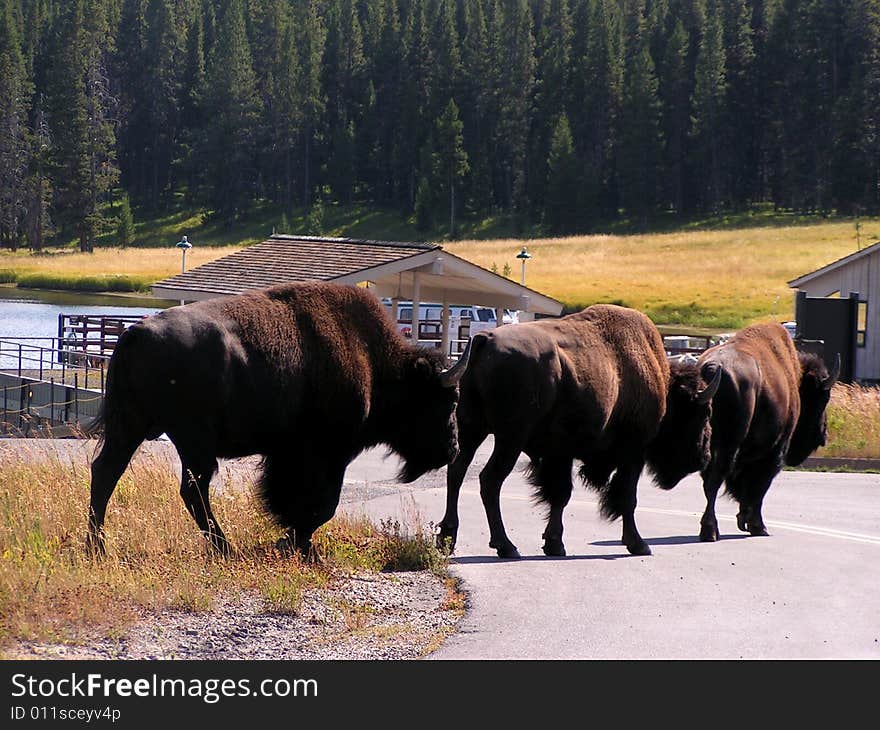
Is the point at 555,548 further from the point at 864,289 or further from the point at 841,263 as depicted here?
the point at 841,263

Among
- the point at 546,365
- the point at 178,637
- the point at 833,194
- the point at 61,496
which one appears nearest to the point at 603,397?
the point at 546,365

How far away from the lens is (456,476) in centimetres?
1205

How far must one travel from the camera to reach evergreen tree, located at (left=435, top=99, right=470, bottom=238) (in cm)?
11550

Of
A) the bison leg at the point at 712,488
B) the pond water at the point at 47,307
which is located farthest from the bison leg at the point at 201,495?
the pond water at the point at 47,307

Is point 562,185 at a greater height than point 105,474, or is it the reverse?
point 562,185

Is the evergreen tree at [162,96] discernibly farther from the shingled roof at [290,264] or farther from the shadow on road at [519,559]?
the shadow on road at [519,559]

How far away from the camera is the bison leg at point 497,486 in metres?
11.8

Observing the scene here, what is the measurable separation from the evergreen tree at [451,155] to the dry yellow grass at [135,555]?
341 ft

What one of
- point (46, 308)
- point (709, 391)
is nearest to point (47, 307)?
point (46, 308)

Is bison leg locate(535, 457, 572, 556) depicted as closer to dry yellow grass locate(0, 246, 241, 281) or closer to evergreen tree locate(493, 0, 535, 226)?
dry yellow grass locate(0, 246, 241, 281)

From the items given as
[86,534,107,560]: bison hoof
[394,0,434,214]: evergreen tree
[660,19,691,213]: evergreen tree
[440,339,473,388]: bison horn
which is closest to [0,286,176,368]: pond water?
[440,339,473,388]: bison horn

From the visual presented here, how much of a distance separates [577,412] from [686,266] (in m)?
74.1

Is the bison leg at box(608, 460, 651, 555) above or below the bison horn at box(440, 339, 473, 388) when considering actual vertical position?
below

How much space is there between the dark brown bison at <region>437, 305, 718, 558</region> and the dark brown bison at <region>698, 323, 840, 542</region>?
60 centimetres
